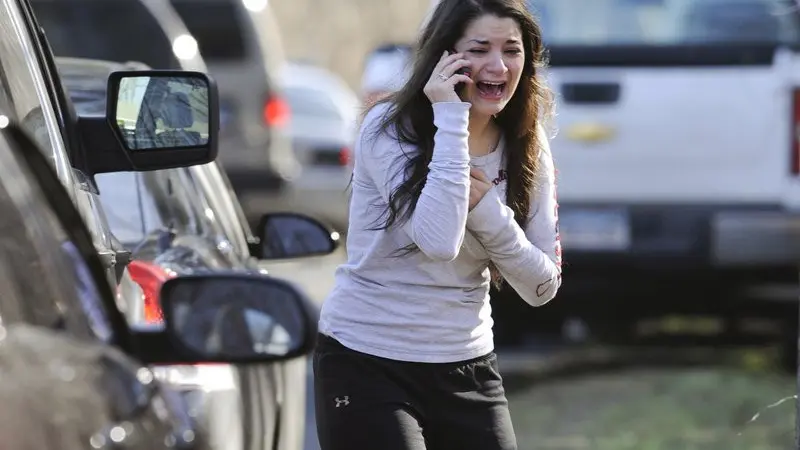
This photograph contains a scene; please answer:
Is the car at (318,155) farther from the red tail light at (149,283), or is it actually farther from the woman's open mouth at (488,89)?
the woman's open mouth at (488,89)

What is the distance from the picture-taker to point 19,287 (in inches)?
111

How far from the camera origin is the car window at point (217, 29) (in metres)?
15.2

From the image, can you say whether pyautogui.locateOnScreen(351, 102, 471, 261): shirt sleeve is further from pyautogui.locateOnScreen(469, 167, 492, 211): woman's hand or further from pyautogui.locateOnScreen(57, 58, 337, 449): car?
pyautogui.locateOnScreen(57, 58, 337, 449): car

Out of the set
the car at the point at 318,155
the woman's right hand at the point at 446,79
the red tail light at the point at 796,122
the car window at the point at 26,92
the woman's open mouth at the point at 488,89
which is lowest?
the car at the point at 318,155

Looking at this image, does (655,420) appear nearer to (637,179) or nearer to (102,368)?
(637,179)

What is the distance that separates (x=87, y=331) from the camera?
2844mm

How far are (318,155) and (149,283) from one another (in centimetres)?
1354

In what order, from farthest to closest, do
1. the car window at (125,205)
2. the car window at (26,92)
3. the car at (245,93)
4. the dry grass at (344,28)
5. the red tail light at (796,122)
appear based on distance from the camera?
the dry grass at (344,28), the car at (245,93), the red tail light at (796,122), the car window at (125,205), the car window at (26,92)

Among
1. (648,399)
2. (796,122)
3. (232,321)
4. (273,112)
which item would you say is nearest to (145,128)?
(232,321)

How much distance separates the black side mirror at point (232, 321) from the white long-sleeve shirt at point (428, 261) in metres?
0.97

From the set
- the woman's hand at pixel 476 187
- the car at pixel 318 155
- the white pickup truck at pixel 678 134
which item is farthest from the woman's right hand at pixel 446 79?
the car at pixel 318 155

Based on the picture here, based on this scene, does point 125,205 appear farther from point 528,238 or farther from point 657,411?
point 657,411

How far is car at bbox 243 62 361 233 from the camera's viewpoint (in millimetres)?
15648

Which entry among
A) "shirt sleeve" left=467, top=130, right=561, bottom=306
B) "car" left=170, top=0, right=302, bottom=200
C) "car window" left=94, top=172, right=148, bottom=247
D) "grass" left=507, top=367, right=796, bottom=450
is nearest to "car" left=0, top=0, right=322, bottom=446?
"car window" left=94, top=172, right=148, bottom=247
